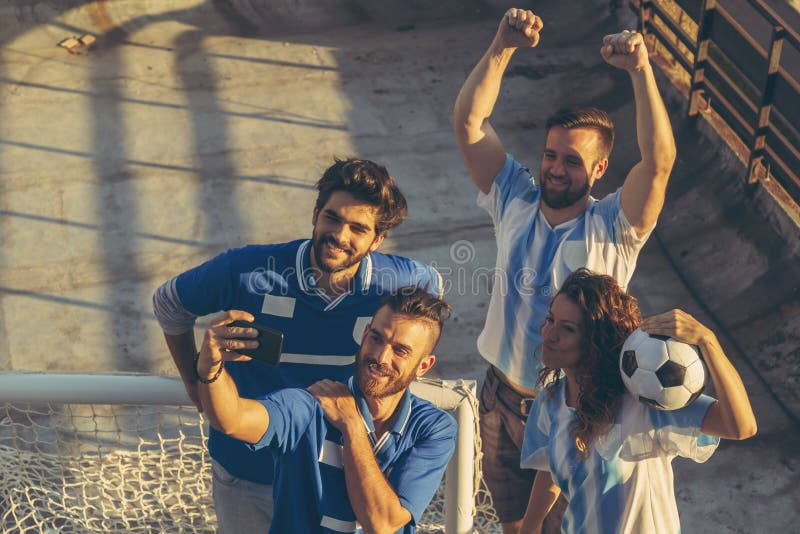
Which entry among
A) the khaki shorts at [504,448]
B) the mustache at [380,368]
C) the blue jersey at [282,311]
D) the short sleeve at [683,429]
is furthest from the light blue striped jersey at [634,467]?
the blue jersey at [282,311]

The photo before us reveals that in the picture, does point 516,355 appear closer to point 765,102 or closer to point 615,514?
point 615,514

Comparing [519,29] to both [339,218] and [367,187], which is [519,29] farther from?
[339,218]

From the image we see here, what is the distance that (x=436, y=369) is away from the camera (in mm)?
6859

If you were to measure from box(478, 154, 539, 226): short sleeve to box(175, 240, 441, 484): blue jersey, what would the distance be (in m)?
0.85

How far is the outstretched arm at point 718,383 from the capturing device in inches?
129

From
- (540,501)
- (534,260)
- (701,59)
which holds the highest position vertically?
(534,260)

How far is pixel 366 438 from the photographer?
3342 millimetres

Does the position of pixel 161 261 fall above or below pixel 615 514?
below

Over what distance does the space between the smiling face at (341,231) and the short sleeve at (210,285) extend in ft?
1.18

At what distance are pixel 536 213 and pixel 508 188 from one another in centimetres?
20

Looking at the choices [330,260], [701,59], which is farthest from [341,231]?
[701,59]

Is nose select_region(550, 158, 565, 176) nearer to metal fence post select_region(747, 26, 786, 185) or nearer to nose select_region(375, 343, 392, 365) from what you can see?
nose select_region(375, 343, 392, 365)

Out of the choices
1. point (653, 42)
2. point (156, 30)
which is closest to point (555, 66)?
point (653, 42)

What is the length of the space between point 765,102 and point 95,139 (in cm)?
566
